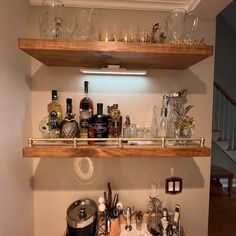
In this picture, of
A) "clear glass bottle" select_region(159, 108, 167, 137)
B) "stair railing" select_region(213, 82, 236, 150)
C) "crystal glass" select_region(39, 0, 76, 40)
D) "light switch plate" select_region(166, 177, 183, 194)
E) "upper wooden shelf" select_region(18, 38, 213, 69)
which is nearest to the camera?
"upper wooden shelf" select_region(18, 38, 213, 69)

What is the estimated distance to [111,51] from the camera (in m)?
1.03

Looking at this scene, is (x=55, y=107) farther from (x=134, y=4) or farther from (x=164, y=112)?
(x=134, y=4)

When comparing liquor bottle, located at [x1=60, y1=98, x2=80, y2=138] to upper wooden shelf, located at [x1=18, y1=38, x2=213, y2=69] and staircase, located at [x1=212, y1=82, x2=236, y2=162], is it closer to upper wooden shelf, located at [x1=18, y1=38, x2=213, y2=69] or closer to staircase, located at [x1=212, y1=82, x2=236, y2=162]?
upper wooden shelf, located at [x1=18, y1=38, x2=213, y2=69]

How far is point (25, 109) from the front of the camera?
4.20 feet

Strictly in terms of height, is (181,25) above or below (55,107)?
above

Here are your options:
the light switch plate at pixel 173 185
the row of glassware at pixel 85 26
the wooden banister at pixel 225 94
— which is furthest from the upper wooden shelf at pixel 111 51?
the wooden banister at pixel 225 94

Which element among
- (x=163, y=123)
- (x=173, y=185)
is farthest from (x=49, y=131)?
(x=173, y=185)

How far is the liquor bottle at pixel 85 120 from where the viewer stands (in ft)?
4.02

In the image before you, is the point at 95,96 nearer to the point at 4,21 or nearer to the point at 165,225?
the point at 4,21

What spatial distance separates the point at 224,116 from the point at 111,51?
3838 millimetres

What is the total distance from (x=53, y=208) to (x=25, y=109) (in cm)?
69

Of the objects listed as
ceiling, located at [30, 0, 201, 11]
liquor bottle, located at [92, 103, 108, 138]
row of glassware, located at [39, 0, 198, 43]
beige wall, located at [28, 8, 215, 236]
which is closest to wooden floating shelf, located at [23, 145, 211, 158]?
liquor bottle, located at [92, 103, 108, 138]

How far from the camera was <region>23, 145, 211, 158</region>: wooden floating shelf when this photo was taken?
1.04 metres

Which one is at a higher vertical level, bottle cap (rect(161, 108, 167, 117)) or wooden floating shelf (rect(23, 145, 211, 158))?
bottle cap (rect(161, 108, 167, 117))
